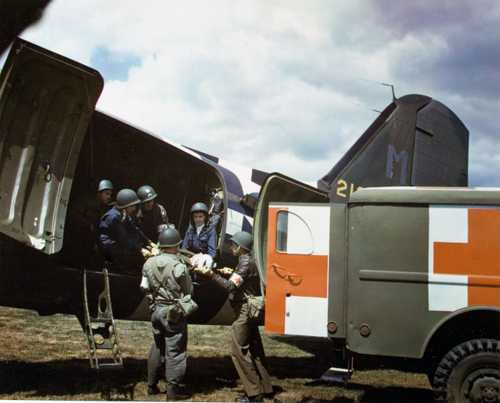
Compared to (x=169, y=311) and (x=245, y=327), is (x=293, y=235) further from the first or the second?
(x=169, y=311)

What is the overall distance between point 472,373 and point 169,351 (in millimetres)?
2354

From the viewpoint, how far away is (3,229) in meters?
4.31

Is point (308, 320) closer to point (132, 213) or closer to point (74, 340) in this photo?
point (132, 213)

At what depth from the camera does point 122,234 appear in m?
5.30

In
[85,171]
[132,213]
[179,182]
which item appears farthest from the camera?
[179,182]

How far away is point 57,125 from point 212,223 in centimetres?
183

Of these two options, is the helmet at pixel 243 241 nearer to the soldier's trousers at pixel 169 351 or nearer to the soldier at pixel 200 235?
the soldier at pixel 200 235

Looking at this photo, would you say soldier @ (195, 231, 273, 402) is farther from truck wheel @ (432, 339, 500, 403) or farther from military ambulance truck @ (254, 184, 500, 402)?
truck wheel @ (432, 339, 500, 403)

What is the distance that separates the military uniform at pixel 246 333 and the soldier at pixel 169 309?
0.42m

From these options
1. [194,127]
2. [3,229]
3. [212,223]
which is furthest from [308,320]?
[3,229]

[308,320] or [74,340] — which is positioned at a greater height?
[308,320]

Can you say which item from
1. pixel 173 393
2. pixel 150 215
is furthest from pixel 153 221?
pixel 173 393

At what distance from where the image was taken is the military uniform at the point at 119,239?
5.24 meters

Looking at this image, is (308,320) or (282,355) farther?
(282,355)
